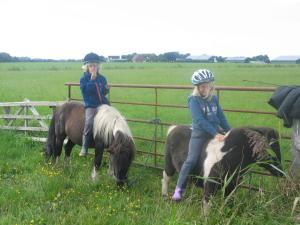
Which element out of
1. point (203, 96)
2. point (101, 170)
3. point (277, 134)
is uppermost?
point (203, 96)

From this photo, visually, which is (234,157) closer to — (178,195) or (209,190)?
(209,190)

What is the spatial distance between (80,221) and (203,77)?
87.6 inches

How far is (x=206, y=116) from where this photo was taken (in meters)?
5.03

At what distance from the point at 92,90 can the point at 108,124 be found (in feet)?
2.45

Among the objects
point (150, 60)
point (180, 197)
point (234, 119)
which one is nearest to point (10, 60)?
point (150, 60)

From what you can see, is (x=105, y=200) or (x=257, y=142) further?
(x=105, y=200)

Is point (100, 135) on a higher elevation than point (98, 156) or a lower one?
higher

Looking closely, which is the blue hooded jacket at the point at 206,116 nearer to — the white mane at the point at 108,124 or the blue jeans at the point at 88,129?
the white mane at the point at 108,124

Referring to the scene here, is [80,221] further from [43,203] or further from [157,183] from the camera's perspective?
[157,183]

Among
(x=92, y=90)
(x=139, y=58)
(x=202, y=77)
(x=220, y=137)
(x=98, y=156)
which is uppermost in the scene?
(x=139, y=58)

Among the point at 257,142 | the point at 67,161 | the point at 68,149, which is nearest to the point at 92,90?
the point at 68,149

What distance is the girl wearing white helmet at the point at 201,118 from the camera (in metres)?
4.84

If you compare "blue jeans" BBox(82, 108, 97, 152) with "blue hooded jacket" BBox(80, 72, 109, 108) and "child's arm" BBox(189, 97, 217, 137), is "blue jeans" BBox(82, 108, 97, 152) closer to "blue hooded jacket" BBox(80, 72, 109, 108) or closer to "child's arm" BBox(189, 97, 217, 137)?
"blue hooded jacket" BBox(80, 72, 109, 108)

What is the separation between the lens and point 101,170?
7516mm
